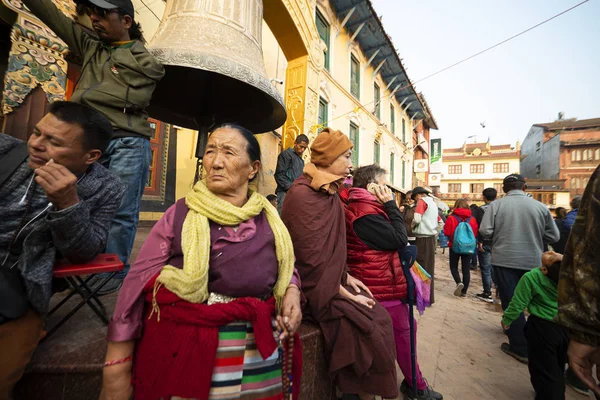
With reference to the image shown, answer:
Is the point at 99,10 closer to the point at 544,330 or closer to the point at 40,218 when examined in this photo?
the point at 40,218

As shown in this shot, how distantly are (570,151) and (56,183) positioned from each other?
46.0 metres

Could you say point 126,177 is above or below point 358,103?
below

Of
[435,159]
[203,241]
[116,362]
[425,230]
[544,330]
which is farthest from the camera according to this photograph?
[435,159]

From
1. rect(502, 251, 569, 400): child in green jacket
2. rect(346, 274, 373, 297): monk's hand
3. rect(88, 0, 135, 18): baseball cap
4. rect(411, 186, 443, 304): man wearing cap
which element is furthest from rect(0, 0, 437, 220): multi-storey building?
rect(502, 251, 569, 400): child in green jacket

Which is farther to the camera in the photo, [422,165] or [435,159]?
[435,159]

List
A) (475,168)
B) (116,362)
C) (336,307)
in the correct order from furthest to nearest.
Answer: (475,168) < (336,307) < (116,362)

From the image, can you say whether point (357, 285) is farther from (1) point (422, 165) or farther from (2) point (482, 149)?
(2) point (482, 149)

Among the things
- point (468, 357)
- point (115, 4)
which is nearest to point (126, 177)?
point (115, 4)

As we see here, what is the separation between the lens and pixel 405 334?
213 cm

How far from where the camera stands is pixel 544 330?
2.04 m

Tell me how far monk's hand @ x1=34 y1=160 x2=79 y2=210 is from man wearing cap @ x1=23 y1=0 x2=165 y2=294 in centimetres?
86

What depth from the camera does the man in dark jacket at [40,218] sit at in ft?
3.30

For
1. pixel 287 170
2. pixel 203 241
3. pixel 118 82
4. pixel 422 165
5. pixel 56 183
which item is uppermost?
pixel 422 165

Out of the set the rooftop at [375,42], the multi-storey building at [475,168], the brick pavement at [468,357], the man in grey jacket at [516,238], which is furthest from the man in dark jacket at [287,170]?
the multi-storey building at [475,168]
